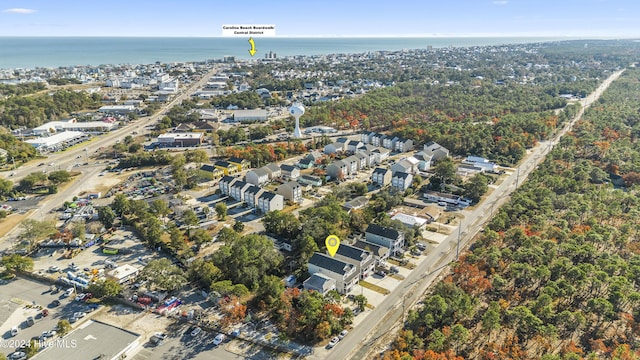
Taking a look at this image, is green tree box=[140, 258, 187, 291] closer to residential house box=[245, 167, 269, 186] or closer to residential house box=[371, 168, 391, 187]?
residential house box=[245, 167, 269, 186]

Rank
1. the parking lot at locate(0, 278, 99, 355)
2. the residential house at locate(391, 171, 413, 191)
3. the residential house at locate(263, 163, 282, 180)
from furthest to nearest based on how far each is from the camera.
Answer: the residential house at locate(263, 163, 282, 180), the residential house at locate(391, 171, 413, 191), the parking lot at locate(0, 278, 99, 355)

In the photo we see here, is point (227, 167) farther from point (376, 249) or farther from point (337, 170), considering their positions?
point (376, 249)

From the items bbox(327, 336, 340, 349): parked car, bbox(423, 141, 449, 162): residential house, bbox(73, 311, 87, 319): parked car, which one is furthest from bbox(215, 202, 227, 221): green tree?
bbox(423, 141, 449, 162): residential house

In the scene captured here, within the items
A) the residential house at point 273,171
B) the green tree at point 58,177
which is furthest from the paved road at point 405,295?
the green tree at point 58,177

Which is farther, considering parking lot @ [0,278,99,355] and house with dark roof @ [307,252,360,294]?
house with dark roof @ [307,252,360,294]

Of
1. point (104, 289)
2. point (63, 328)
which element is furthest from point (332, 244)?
point (63, 328)

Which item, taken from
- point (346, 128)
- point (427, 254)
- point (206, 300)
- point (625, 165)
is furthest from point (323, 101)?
point (206, 300)
